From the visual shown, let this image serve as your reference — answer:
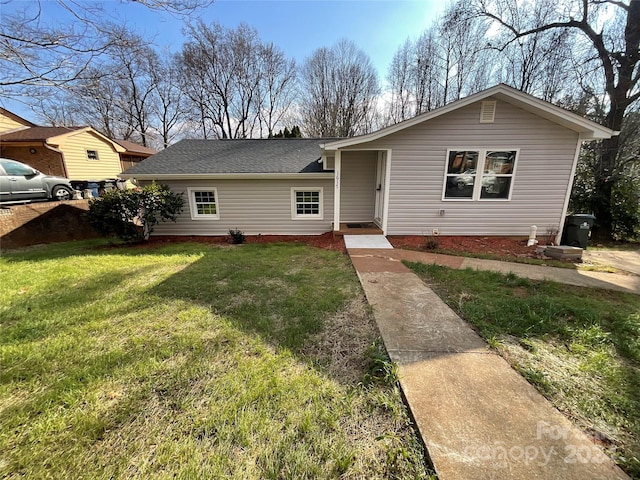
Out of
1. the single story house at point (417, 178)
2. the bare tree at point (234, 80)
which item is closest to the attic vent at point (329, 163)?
the single story house at point (417, 178)

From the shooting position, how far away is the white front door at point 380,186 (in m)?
7.87

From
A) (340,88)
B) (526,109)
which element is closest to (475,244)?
(526,109)

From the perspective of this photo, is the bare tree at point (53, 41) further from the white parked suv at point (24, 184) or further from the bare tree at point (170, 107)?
the bare tree at point (170, 107)

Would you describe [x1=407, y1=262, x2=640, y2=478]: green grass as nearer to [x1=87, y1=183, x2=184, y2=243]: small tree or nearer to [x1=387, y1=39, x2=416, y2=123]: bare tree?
[x1=87, y1=183, x2=184, y2=243]: small tree

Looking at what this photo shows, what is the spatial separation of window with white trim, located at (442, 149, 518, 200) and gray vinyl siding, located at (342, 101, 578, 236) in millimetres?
159

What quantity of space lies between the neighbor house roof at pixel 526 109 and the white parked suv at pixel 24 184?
11.1 m

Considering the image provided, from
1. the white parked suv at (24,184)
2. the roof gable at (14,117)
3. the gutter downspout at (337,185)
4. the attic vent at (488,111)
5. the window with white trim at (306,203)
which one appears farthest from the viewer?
the roof gable at (14,117)

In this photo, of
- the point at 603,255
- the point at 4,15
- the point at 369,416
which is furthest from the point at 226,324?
the point at 603,255

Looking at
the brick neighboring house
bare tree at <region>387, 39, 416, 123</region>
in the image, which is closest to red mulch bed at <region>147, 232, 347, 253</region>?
the brick neighboring house

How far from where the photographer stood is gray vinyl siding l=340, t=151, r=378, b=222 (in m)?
8.74

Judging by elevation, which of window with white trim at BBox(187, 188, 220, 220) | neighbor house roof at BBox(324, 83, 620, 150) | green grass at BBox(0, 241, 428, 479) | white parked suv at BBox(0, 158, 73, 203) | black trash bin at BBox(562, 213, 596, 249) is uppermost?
neighbor house roof at BBox(324, 83, 620, 150)

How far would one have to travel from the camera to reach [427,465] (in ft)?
5.16

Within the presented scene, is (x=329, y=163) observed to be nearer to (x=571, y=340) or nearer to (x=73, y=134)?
(x=571, y=340)

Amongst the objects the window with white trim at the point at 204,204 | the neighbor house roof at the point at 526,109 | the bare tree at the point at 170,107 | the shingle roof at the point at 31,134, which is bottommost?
the window with white trim at the point at 204,204
